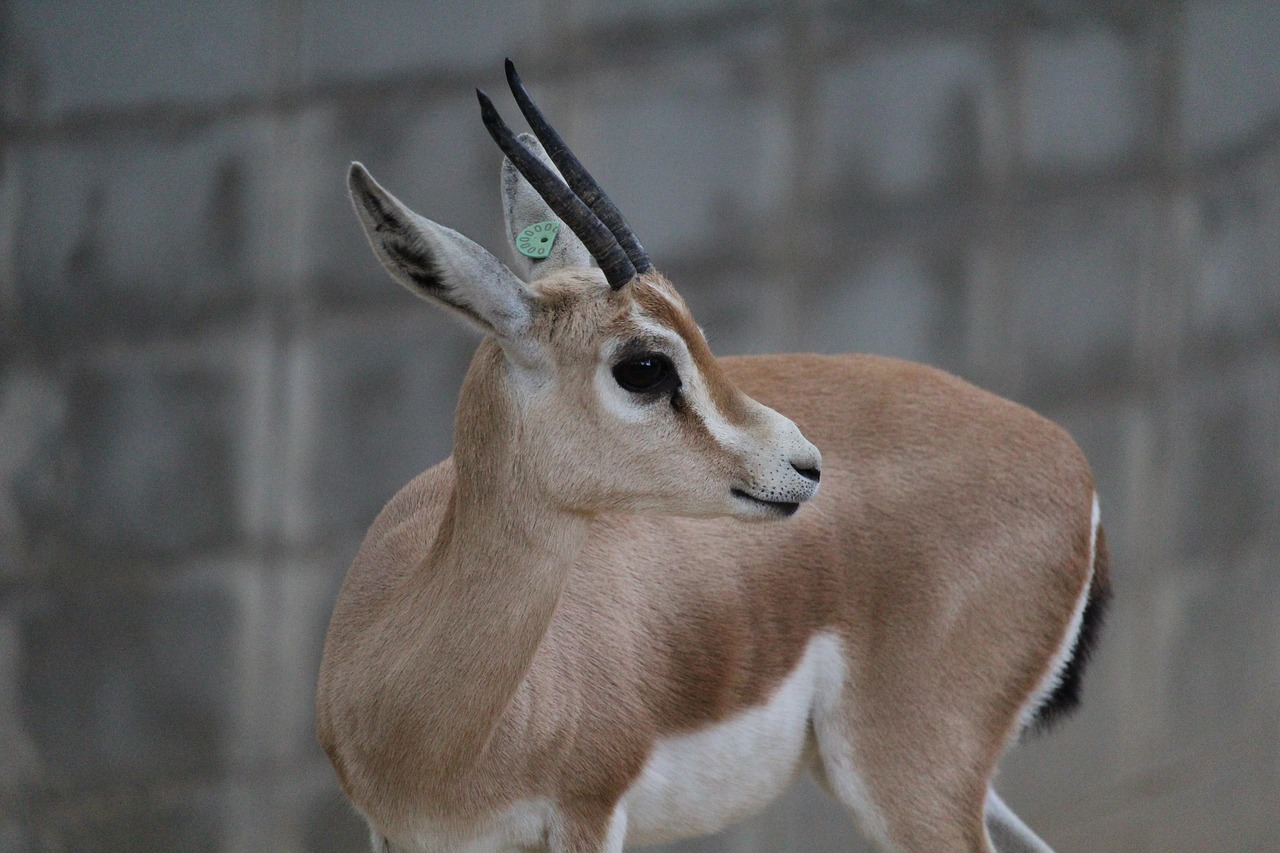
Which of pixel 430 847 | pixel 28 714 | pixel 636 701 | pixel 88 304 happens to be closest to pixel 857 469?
pixel 636 701

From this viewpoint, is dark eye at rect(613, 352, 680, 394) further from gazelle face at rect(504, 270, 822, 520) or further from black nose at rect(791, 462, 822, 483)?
black nose at rect(791, 462, 822, 483)

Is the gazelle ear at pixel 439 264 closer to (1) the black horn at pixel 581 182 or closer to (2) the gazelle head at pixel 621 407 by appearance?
(2) the gazelle head at pixel 621 407

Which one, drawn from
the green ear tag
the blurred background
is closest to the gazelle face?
the green ear tag

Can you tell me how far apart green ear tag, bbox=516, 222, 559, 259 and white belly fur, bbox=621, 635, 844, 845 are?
3.39 feet

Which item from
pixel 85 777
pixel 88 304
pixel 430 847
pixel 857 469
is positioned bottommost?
pixel 85 777

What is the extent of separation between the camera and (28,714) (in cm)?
409

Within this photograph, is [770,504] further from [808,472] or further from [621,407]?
[621,407]

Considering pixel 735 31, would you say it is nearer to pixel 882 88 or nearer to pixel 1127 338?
pixel 882 88

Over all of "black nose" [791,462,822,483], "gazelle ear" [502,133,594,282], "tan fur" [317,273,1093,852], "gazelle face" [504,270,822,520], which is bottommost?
"tan fur" [317,273,1093,852]

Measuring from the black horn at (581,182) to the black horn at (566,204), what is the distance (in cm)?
3

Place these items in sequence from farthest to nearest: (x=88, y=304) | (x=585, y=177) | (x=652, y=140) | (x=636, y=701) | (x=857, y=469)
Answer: (x=652, y=140)
(x=88, y=304)
(x=857, y=469)
(x=636, y=701)
(x=585, y=177)

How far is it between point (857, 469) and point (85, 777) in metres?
2.46

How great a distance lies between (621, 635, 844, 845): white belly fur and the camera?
9.75 ft

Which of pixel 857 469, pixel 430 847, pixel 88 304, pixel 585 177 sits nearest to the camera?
pixel 585 177
